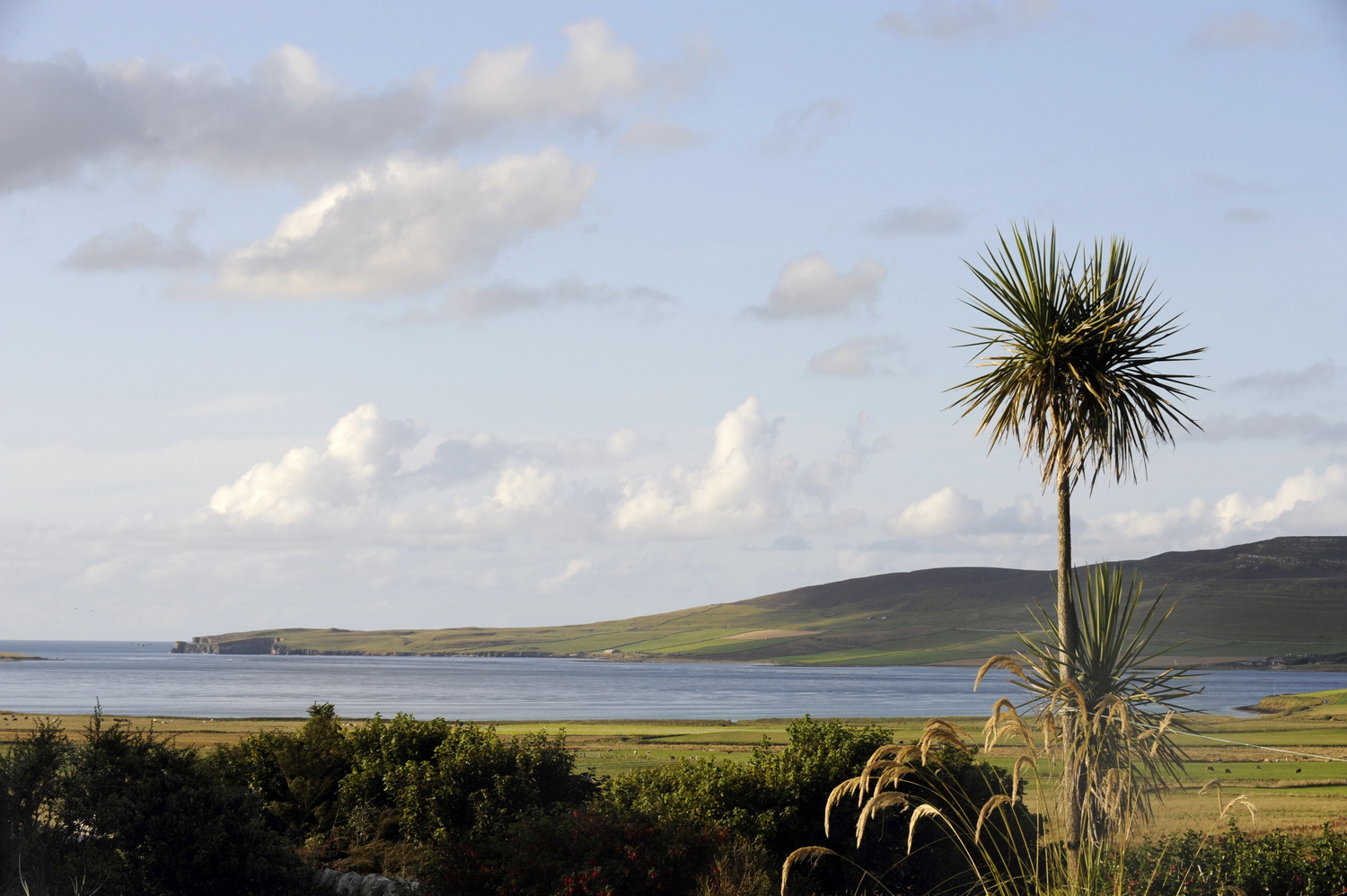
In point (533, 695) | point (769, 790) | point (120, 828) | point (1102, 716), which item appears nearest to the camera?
point (1102, 716)

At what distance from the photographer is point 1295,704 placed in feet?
334

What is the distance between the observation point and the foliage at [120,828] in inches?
469

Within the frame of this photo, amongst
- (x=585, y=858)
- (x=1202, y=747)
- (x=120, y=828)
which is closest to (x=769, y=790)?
(x=585, y=858)

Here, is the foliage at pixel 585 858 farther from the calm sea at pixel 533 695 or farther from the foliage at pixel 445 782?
the calm sea at pixel 533 695

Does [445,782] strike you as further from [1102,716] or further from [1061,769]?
[1102,716]

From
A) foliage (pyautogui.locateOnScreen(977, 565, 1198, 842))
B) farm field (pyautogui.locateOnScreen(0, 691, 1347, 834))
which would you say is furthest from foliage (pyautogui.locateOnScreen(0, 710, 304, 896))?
foliage (pyautogui.locateOnScreen(977, 565, 1198, 842))

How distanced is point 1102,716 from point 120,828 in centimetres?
1020

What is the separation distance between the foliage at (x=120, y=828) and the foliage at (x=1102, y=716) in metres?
8.78

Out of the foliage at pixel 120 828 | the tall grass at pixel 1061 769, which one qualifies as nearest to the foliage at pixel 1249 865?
the tall grass at pixel 1061 769

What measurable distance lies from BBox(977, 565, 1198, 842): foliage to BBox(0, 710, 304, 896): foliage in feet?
28.8

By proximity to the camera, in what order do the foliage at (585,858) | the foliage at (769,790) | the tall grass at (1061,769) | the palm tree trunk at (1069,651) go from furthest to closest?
the foliage at (769,790), the foliage at (585,858), the palm tree trunk at (1069,651), the tall grass at (1061,769)

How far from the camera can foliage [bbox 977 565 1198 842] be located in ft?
26.1

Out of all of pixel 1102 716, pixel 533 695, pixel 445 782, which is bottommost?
pixel 533 695

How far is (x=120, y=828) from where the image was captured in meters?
12.3
